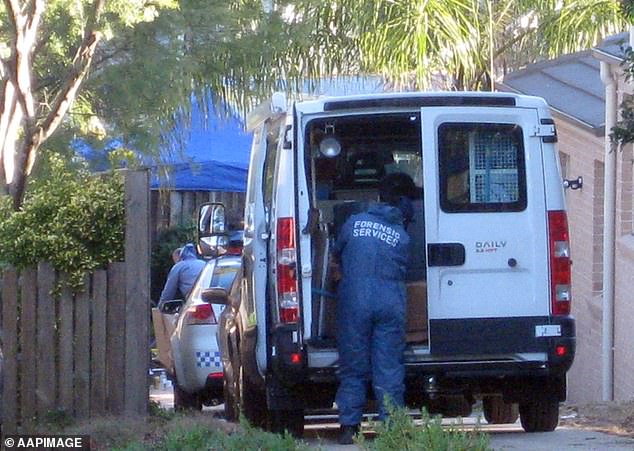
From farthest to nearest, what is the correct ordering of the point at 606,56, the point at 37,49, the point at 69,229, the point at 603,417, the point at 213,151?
the point at 213,151
the point at 606,56
the point at 37,49
the point at 603,417
the point at 69,229

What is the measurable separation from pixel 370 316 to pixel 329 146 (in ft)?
4.30

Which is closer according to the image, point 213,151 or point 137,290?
point 137,290

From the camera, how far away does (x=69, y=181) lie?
912 cm

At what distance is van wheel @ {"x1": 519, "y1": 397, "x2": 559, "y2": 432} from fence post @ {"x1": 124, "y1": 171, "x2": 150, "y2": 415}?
8.48 feet

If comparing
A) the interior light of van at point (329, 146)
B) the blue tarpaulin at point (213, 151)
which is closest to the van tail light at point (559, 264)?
the interior light of van at point (329, 146)

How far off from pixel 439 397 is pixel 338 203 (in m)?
1.52

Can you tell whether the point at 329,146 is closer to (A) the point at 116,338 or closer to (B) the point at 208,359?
(A) the point at 116,338

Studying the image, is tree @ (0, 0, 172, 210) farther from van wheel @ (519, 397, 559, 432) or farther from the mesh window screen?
van wheel @ (519, 397, 559, 432)

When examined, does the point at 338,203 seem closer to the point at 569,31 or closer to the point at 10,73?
the point at 10,73

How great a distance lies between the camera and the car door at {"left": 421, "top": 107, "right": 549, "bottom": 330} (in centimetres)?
794

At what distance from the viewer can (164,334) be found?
12930mm

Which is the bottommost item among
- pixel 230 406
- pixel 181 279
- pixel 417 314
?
pixel 230 406

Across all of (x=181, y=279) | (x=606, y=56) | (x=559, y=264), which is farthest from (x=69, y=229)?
(x=606, y=56)

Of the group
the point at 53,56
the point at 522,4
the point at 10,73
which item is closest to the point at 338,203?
the point at 10,73
